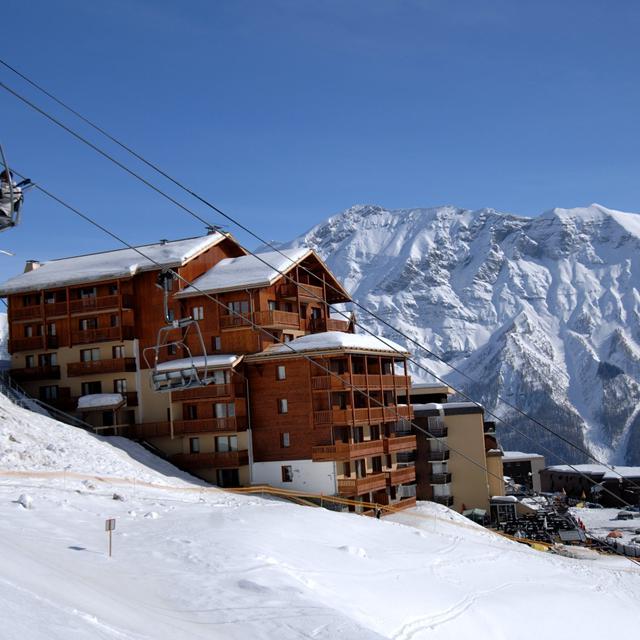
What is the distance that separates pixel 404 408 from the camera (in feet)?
169

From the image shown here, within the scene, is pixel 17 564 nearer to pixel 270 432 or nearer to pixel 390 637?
pixel 390 637

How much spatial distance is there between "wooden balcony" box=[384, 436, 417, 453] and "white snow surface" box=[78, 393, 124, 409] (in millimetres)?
15743

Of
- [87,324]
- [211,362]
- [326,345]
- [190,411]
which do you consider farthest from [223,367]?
[87,324]

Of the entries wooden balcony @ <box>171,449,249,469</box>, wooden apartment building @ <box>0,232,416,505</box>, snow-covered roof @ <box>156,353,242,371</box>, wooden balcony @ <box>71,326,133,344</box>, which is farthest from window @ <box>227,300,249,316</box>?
wooden balcony @ <box>171,449,249,469</box>

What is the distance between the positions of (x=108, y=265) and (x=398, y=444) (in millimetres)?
21093

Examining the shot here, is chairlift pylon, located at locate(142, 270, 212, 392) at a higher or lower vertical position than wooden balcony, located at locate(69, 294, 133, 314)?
lower

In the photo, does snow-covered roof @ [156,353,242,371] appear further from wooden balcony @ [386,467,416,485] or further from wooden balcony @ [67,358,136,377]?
wooden balcony @ [386,467,416,485]

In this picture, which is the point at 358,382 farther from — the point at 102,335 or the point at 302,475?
the point at 102,335

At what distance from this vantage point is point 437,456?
65.8 metres

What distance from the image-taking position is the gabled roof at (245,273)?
46531 millimetres

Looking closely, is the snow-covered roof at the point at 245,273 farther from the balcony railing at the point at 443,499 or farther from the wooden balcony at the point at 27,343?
the balcony railing at the point at 443,499

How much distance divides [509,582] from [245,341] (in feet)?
76.8

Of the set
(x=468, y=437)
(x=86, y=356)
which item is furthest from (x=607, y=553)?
(x=86, y=356)

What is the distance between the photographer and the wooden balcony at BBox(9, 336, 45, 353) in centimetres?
5141
